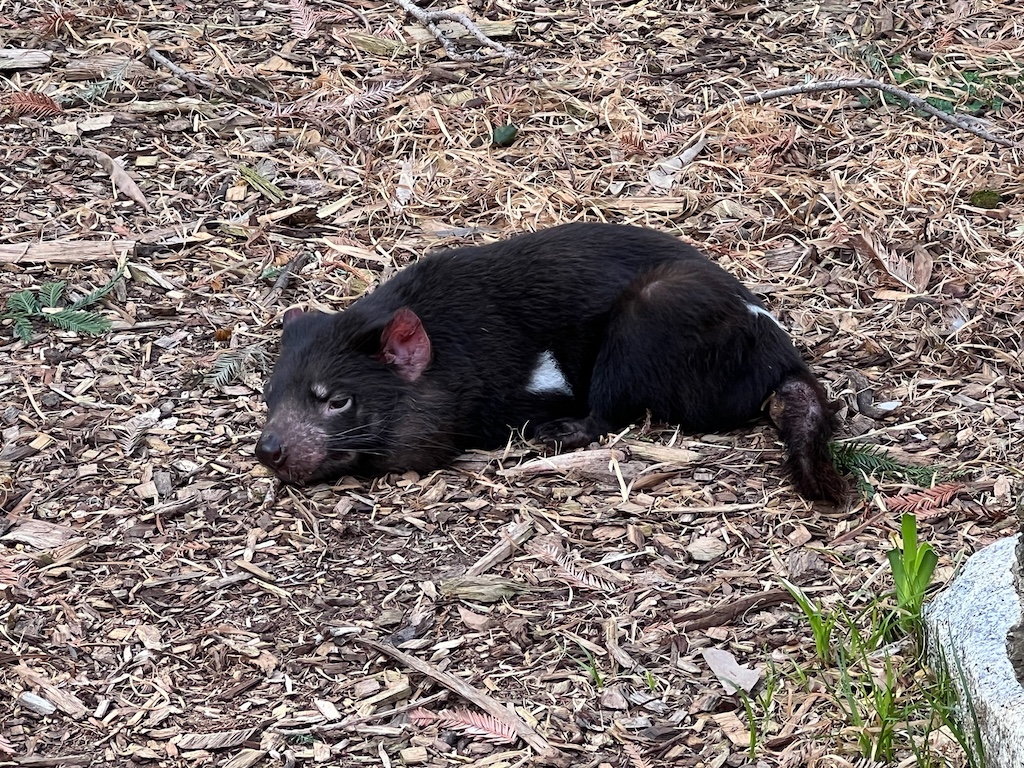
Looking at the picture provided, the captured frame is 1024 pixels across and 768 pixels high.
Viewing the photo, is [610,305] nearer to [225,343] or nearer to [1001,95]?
[225,343]

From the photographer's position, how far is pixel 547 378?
4.71m

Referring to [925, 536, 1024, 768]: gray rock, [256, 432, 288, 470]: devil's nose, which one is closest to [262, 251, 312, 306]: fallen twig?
[256, 432, 288, 470]: devil's nose

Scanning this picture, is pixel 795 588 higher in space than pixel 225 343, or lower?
higher

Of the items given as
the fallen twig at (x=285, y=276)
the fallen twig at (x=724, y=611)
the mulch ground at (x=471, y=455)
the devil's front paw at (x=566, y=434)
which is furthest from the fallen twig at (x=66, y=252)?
the fallen twig at (x=724, y=611)

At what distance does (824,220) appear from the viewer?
220 inches

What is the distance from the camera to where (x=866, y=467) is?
412 cm

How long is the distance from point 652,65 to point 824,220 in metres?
1.46

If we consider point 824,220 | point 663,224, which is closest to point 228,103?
point 663,224

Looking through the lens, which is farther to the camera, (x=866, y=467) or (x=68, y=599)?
(x=866, y=467)

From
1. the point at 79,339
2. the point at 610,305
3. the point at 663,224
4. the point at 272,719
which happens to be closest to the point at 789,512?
the point at 610,305

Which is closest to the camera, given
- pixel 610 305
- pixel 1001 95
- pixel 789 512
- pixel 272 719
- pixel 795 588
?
pixel 272 719

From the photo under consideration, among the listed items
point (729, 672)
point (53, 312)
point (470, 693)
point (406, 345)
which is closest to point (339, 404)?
point (406, 345)

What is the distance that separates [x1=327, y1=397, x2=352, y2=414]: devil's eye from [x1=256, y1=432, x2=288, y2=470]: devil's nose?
0.26 meters

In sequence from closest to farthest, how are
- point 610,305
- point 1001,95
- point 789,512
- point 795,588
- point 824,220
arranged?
point 795,588
point 789,512
point 610,305
point 824,220
point 1001,95
